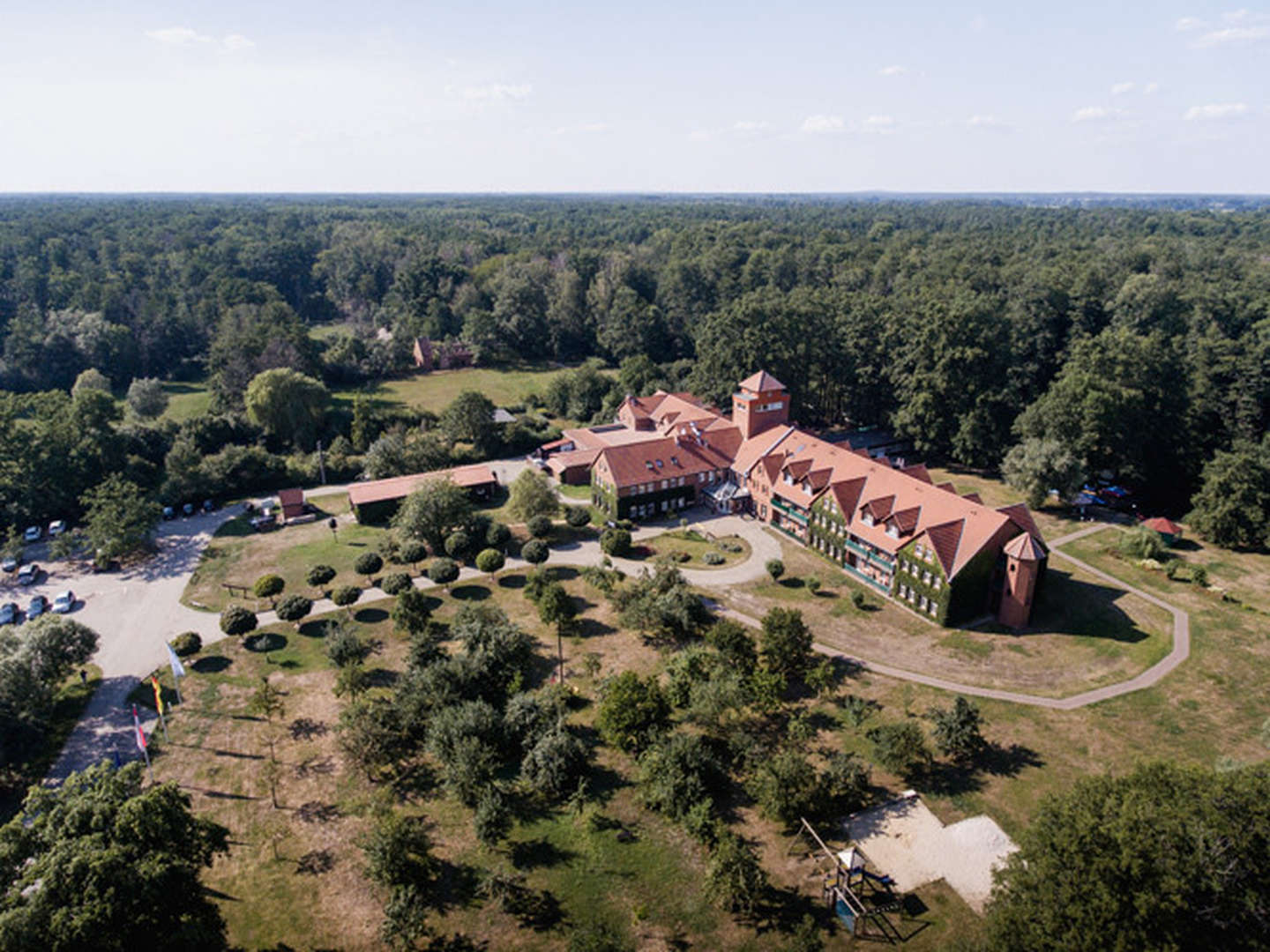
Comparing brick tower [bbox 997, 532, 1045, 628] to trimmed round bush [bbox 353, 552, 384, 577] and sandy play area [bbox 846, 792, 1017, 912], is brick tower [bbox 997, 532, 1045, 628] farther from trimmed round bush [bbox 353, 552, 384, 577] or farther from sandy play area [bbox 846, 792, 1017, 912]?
trimmed round bush [bbox 353, 552, 384, 577]

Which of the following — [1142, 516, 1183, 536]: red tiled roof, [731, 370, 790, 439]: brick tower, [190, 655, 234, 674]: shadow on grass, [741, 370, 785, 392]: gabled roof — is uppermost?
[741, 370, 785, 392]: gabled roof

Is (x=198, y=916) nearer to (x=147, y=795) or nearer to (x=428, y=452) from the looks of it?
(x=147, y=795)

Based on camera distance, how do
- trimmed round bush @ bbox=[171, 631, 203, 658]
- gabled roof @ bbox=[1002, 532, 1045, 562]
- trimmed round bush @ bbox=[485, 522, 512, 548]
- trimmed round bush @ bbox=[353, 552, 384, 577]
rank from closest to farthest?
trimmed round bush @ bbox=[171, 631, 203, 658]
gabled roof @ bbox=[1002, 532, 1045, 562]
trimmed round bush @ bbox=[353, 552, 384, 577]
trimmed round bush @ bbox=[485, 522, 512, 548]

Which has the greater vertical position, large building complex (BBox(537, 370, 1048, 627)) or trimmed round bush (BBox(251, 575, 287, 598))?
large building complex (BBox(537, 370, 1048, 627))

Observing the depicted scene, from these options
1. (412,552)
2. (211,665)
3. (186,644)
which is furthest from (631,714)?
(186,644)

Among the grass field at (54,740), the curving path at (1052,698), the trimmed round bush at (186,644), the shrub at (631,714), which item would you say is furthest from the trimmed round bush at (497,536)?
the grass field at (54,740)

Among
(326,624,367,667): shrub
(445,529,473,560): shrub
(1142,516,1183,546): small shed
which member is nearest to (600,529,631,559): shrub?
(445,529,473,560): shrub

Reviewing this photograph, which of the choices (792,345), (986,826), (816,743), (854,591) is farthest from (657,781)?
(792,345)
